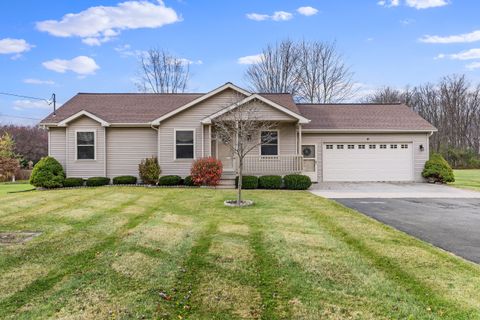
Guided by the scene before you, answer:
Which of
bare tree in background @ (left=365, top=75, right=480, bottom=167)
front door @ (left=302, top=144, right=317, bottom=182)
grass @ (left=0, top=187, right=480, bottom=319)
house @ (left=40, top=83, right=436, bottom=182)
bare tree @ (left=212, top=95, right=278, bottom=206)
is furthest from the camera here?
bare tree in background @ (left=365, top=75, right=480, bottom=167)

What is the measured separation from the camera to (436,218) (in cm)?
841

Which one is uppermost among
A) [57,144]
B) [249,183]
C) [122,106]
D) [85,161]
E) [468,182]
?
[122,106]

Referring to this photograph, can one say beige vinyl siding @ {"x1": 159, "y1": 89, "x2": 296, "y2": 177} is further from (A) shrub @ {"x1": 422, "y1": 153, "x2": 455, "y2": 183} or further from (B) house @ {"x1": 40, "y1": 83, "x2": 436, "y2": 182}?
(A) shrub @ {"x1": 422, "y1": 153, "x2": 455, "y2": 183}

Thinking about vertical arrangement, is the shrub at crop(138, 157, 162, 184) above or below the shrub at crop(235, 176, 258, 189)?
above

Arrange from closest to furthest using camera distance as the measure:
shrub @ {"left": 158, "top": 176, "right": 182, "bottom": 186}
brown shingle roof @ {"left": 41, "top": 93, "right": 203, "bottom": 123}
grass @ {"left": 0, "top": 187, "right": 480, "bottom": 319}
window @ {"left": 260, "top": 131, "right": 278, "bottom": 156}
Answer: grass @ {"left": 0, "top": 187, "right": 480, "bottom": 319} → shrub @ {"left": 158, "top": 176, "right": 182, "bottom": 186} → window @ {"left": 260, "top": 131, "right": 278, "bottom": 156} → brown shingle roof @ {"left": 41, "top": 93, "right": 203, "bottom": 123}

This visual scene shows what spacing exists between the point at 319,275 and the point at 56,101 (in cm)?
1852

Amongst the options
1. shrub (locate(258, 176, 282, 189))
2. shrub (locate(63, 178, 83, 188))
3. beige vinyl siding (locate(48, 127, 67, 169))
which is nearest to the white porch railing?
shrub (locate(258, 176, 282, 189))

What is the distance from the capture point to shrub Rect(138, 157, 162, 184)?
1573cm

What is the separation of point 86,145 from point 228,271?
558 inches

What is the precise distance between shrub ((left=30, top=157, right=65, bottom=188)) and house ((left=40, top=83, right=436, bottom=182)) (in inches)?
28.2

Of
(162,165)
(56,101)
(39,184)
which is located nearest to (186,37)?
(56,101)

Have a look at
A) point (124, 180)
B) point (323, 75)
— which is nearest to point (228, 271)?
point (124, 180)

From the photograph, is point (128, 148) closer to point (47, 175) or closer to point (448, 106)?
point (47, 175)

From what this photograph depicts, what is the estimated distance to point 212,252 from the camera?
5.60 meters
